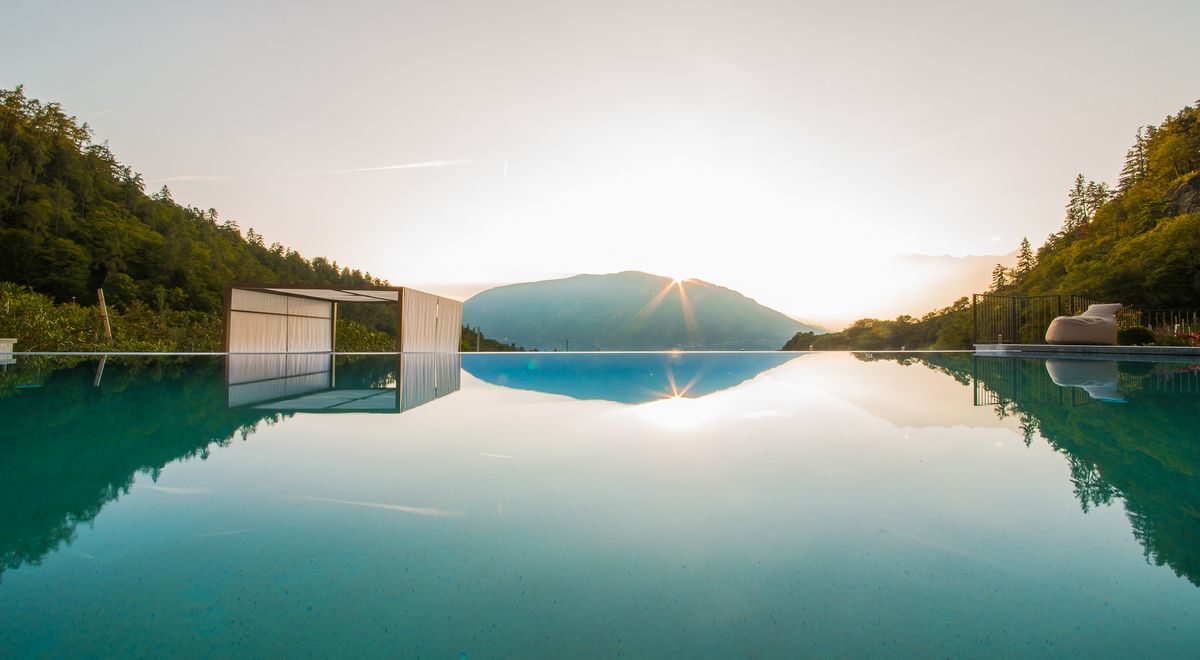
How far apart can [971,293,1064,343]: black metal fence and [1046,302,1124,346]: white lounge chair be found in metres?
3.17

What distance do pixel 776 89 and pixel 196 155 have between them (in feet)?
50.8

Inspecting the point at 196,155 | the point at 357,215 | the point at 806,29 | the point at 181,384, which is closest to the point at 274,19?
the point at 196,155

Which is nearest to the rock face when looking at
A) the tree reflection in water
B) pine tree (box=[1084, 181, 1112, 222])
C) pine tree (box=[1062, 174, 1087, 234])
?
the tree reflection in water

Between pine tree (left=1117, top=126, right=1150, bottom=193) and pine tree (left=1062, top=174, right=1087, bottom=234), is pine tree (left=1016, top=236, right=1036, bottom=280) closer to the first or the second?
A: pine tree (left=1062, top=174, right=1087, bottom=234)

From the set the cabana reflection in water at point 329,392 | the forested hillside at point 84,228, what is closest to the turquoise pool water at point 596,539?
the cabana reflection in water at point 329,392

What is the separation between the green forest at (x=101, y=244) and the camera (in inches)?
866

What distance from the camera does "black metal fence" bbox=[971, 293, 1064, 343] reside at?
687 inches

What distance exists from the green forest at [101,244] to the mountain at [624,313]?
57.4 meters

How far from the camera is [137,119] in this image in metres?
14.1

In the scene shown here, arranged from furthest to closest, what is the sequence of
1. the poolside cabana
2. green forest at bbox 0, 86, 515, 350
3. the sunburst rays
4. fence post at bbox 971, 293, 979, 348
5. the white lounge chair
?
the sunburst rays < green forest at bbox 0, 86, 515, 350 < fence post at bbox 971, 293, 979, 348 < the poolside cabana < the white lounge chair

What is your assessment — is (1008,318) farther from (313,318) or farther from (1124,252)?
(313,318)

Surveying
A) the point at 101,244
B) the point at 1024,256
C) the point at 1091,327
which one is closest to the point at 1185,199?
the point at 1091,327

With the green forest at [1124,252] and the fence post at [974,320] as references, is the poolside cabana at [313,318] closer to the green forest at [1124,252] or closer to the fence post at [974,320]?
the fence post at [974,320]

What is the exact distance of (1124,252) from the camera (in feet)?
63.0
